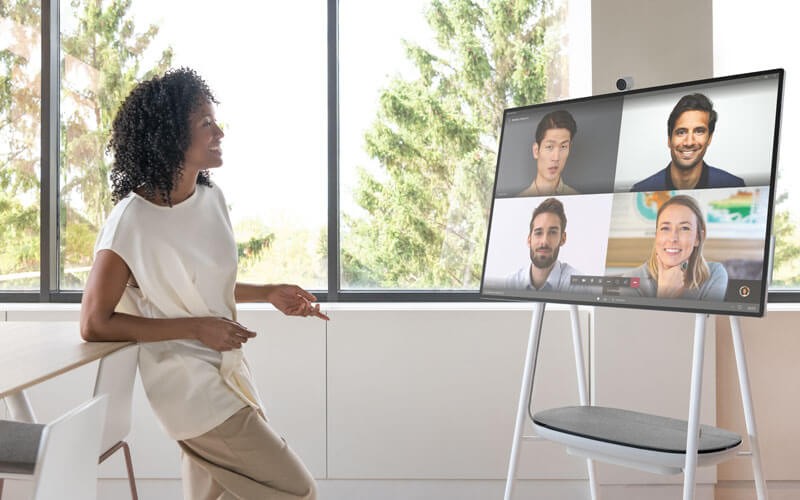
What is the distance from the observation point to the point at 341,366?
329 centimetres

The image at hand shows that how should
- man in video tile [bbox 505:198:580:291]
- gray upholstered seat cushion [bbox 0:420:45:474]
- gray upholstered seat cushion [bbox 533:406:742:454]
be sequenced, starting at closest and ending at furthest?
gray upholstered seat cushion [bbox 0:420:45:474] < gray upholstered seat cushion [bbox 533:406:742:454] < man in video tile [bbox 505:198:580:291]

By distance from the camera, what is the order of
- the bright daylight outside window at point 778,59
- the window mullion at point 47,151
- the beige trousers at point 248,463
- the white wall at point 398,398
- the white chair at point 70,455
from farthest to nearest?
1. the window mullion at point 47,151
2. the bright daylight outside window at point 778,59
3. the white wall at point 398,398
4. the beige trousers at point 248,463
5. the white chair at point 70,455

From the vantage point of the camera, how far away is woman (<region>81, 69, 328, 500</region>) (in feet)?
6.31

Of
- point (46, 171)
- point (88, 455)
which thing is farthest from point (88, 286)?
point (46, 171)

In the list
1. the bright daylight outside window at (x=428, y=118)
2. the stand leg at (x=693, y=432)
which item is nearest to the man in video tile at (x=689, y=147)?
the stand leg at (x=693, y=432)

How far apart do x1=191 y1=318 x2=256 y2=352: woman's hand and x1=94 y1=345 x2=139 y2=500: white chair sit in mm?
226

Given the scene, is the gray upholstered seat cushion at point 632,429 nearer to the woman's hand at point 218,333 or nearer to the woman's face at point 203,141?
the woman's hand at point 218,333

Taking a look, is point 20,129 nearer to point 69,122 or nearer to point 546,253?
point 69,122

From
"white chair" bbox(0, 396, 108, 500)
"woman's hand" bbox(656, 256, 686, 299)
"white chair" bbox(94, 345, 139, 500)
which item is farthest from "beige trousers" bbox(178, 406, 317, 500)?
"woman's hand" bbox(656, 256, 686, 299)

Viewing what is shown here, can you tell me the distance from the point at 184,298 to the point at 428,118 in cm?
184

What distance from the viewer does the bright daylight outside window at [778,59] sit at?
11.3 feet

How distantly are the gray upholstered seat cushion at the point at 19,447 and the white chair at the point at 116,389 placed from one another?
169 millimetres

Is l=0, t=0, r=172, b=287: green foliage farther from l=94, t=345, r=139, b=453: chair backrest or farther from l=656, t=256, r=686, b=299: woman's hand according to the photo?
l=656, t=256, r=686, b=299: woman's hand

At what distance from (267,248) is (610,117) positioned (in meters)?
1.69
